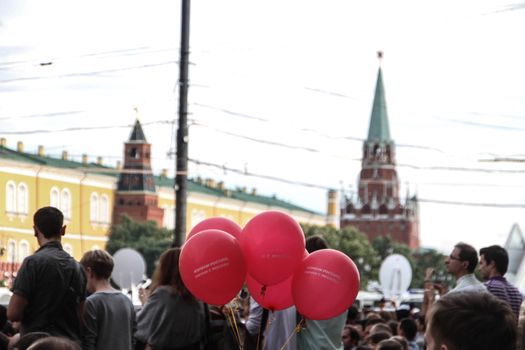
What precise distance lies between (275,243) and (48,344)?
289cm

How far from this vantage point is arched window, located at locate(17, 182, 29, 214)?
82938 mm

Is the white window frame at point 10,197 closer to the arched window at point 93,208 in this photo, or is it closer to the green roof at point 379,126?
the arched window at point 93,208

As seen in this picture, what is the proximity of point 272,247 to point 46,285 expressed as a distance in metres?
1.23

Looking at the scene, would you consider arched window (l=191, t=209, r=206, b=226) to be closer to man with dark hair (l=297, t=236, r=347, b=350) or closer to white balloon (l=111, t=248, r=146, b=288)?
white balloon (l=111, t=248, r=146, b=288)

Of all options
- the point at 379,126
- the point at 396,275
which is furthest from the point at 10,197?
the point at 396,275

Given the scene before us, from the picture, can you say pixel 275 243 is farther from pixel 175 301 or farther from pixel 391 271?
pixel 391 271

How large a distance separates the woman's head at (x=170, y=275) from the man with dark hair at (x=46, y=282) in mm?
465

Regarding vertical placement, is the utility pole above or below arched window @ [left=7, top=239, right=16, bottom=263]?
above

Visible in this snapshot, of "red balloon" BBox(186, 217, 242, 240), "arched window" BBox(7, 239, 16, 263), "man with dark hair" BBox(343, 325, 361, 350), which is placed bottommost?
"arched window" BBox(7, 239, 16, 263)

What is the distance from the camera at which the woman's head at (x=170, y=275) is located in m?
6.80

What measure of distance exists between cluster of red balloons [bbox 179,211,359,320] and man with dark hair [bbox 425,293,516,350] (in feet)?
9.89

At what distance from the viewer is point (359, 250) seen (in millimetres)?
101062

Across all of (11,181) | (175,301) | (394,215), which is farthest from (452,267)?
(394,215)

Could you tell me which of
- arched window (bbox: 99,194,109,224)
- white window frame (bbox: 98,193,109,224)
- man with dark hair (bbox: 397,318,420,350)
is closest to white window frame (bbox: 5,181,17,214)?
white window frame (bbox: 98,193,109,224)
